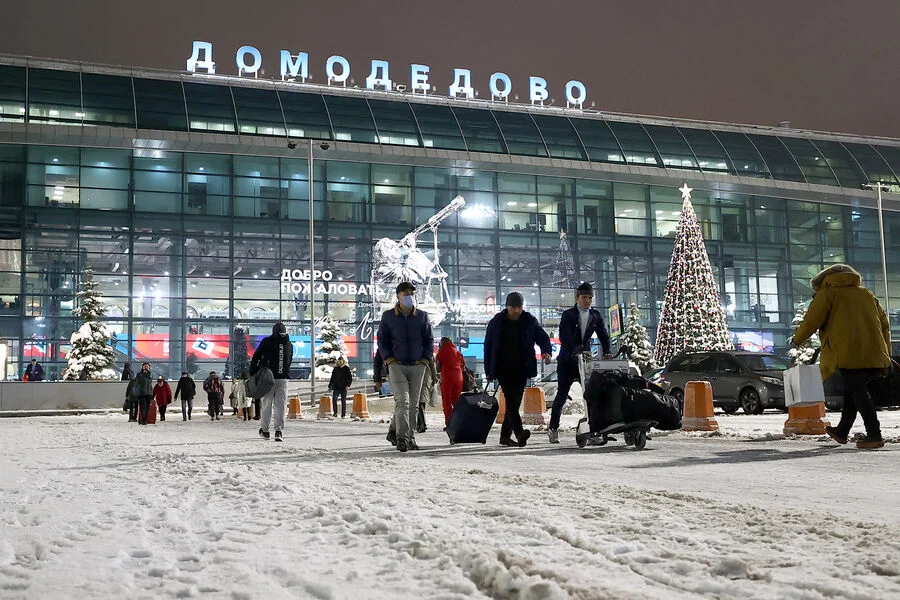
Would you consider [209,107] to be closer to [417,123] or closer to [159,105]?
[159,105]

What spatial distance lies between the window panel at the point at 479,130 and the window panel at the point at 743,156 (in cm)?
1261

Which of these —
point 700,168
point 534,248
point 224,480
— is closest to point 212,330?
point 534,248

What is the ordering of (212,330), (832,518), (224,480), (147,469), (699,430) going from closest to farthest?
(832,518) → (224,480) → (147,469) → (699,430) → (212,330)

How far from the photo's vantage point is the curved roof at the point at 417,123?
1762 inches

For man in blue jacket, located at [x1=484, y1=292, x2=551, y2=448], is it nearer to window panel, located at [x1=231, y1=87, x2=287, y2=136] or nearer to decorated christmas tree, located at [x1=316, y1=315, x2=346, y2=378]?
decorated christmas tree, located at [x1=316, y1=315, x2=346, y2=378]

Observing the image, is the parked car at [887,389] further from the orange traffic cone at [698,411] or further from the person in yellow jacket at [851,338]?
the orange traffic cone at [698,411]

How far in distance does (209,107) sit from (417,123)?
9568mm

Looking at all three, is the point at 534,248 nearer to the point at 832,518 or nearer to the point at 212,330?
the point at 212,330

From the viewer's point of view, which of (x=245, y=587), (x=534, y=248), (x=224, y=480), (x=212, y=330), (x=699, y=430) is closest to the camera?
(x=245, y=587)

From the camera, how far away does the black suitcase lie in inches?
464

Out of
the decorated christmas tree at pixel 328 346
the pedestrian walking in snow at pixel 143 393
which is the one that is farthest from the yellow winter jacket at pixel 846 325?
the decorated christmas tree at pixel 328 346

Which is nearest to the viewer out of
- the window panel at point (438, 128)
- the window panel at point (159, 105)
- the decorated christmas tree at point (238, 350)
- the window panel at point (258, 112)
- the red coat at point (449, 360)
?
the red coat at point (449, 360)

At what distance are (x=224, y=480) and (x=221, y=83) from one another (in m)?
42.7

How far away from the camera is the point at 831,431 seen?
10.1m
